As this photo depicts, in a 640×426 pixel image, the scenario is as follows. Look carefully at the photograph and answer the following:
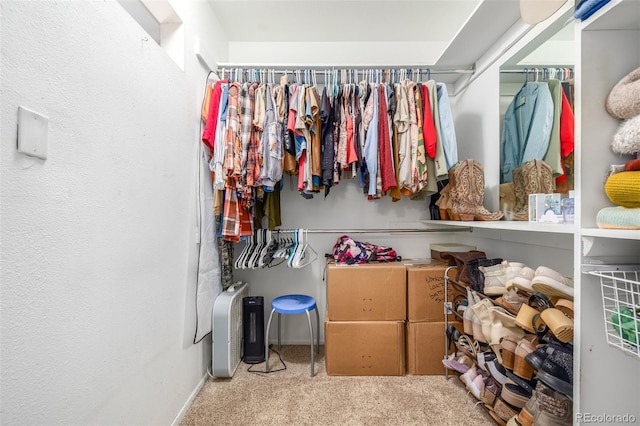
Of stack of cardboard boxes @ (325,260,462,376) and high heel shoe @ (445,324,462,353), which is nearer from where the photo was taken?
high heel shoe @ (445,324,462,353)

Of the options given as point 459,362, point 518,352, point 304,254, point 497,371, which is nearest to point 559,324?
point 518,352

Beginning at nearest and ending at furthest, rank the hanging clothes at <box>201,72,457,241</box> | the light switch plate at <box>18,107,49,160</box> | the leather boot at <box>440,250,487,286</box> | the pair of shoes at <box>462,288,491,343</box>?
the light switch plate at <box>18,107,49,160</box> → the pair of shoes at <box>462,288,491,343</box> → the leather boot at <box>440,250,487,286</box> → the hanging clothes at <box>201,72,457,241</box>

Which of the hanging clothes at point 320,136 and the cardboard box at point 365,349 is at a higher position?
the hanging clothes at point 320,136

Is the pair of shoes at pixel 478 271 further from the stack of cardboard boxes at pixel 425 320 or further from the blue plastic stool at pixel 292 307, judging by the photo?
the blue plastic stool at pixel 292 307

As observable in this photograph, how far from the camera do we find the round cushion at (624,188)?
72 centimetres

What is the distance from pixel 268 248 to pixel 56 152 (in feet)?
4.61

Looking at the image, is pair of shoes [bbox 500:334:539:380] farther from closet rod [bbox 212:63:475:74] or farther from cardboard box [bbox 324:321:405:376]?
closet rod [bbox 212:63:475:74]

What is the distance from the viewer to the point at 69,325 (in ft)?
2.55

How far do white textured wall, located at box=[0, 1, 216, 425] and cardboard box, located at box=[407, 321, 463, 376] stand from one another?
1.42m

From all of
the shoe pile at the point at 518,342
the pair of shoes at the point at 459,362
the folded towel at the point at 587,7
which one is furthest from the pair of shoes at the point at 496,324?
the folded towel at the point at 587,7

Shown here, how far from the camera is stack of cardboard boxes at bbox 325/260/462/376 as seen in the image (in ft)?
5.82

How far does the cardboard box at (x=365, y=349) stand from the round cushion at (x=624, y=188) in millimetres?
1330

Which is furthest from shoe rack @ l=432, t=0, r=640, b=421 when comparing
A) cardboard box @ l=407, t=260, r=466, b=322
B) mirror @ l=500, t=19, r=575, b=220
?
cardboard box @ l=407, t=260, r=466, b=322

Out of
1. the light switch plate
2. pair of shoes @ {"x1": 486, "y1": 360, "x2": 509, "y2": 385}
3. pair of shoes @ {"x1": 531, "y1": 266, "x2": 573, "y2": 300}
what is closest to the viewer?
the light switch plate
